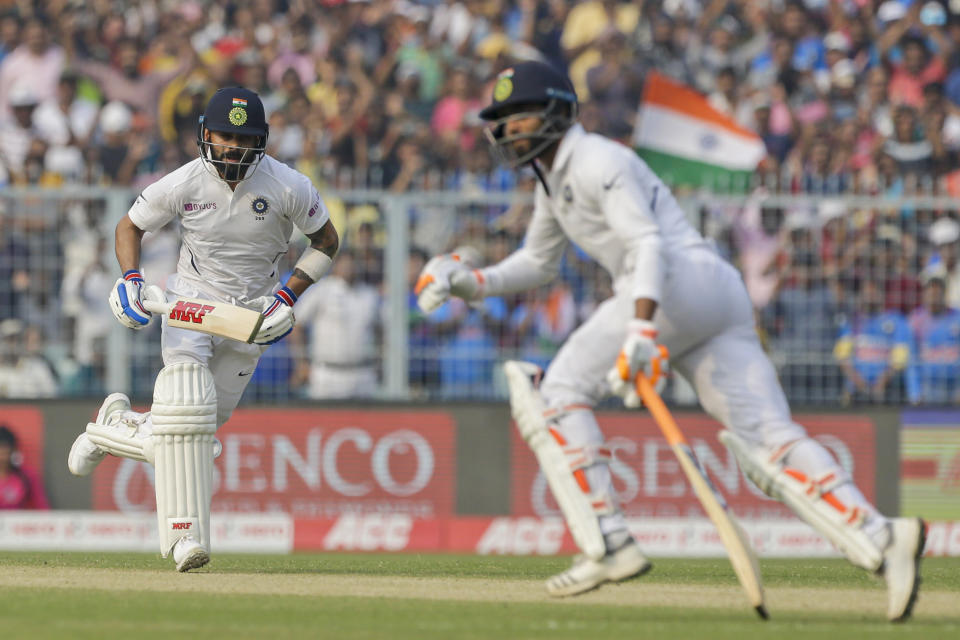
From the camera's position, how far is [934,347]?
41.7 ft

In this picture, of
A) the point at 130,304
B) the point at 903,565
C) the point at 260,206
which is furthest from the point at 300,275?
the point at 903,565

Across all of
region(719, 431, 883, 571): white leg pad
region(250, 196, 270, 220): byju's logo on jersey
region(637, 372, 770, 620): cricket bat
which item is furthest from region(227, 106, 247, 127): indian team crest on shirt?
region(719, 431, 883, 571): white leg pad

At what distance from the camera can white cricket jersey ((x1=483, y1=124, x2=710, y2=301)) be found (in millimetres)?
6164

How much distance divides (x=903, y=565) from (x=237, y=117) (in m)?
3.67

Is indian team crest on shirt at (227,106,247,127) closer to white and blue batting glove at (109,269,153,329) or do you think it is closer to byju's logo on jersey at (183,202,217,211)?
byju's logo on jersey at (183,202,217,211)

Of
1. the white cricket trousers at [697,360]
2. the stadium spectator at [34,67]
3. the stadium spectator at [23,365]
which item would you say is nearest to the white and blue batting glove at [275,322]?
the white cricket trousers at [697,360]

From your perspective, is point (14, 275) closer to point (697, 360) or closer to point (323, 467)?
point (323, 467)

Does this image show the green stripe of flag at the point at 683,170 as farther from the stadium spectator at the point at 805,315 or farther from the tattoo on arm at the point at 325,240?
the tattoo on arm at the point at 325,240

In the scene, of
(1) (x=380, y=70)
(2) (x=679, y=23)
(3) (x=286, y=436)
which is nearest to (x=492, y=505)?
(3) (x=286, y=436)

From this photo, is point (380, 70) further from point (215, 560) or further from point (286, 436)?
point (215, 560)

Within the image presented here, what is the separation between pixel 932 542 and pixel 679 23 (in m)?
6.78

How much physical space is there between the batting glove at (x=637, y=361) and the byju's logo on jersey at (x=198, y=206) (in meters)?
2.68

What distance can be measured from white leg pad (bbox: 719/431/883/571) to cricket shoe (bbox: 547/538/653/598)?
55 cm

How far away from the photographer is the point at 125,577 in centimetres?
737
